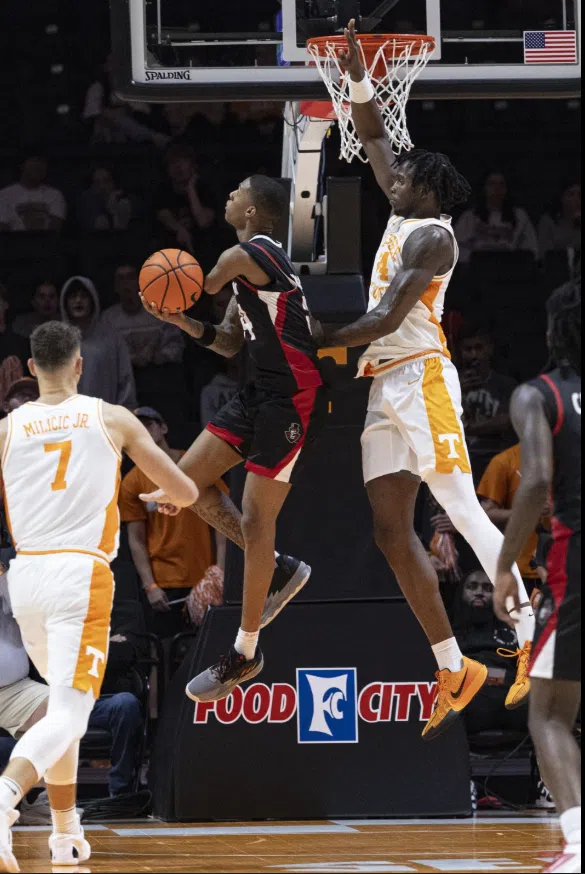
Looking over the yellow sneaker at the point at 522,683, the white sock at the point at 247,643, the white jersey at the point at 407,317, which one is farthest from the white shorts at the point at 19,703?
the white jersey at the point at 407,317

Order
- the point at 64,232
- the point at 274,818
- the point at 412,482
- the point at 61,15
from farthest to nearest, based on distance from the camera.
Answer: the point at 61,15 < the point at 64,232 < the point at 274,818 < the point at 412,482

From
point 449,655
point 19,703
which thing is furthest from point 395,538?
point 19,703

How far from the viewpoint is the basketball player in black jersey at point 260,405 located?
6.49 m

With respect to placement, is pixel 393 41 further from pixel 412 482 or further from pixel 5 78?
pixel 5 78

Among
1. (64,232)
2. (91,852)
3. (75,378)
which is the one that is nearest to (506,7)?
(64,232)

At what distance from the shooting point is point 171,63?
7496mm

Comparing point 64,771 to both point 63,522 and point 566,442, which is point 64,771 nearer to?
point 63,522

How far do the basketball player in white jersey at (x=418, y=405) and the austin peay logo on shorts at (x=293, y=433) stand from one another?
0.34m

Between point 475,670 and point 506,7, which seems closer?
point 475,670

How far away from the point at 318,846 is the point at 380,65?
390 cm

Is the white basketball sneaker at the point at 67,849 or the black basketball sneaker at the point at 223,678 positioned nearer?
the white basketball sneaker at the point at 67,849

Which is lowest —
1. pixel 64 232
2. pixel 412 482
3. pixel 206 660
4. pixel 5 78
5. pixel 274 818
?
pixel 274 818

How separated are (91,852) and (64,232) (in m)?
6.19

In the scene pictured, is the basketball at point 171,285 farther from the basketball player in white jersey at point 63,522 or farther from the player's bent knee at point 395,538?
the player's bent knee at point 395,538
